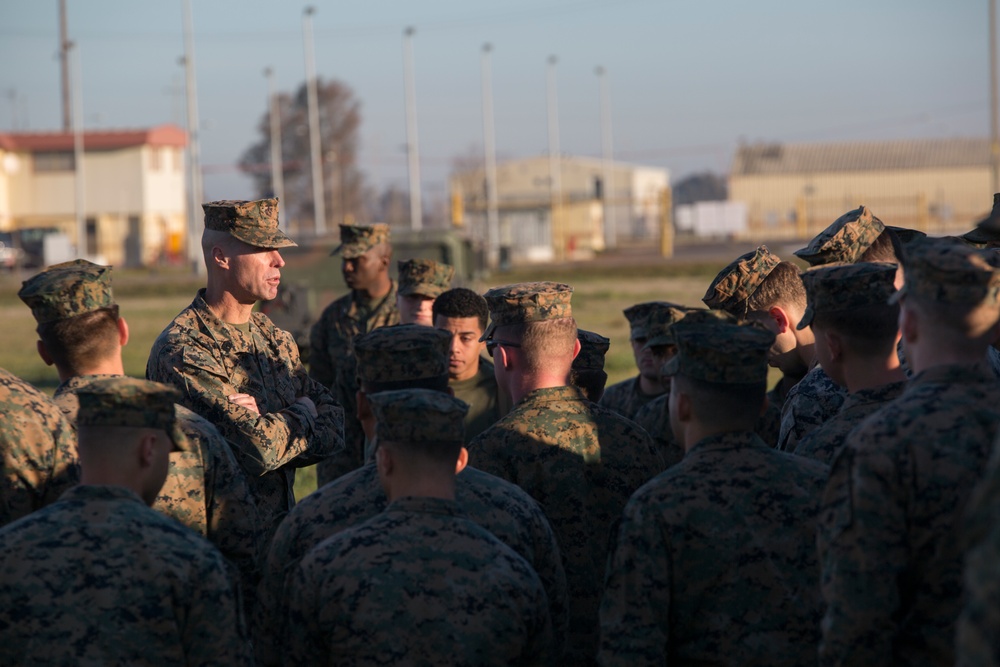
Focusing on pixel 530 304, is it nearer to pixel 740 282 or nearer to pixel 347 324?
pixel 740 282

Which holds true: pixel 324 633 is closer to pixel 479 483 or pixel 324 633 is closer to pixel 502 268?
pixel 479 483

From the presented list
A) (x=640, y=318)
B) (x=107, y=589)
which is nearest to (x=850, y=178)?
(x=640, y=318)

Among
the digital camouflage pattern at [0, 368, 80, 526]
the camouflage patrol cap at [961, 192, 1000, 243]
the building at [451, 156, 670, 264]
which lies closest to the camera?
the digital camouflage pattern at [0, 368, 80, 526]

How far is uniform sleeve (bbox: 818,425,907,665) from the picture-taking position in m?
2.97

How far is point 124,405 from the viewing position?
3346mm

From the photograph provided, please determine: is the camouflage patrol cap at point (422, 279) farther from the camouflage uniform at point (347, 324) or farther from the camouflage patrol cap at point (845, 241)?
the camouflage patrol cap at point (845, 241)

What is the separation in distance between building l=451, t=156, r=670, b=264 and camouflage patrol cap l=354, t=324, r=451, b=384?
44.5 m

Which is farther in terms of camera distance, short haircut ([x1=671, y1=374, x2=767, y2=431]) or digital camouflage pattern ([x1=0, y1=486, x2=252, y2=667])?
short haircut ([x1=671, y1=374, x2=767, y2=431])

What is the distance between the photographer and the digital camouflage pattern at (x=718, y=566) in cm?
338

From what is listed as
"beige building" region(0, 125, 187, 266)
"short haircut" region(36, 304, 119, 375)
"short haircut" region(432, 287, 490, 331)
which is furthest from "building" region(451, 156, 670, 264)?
"short haircut" region(36, 304, 119, 375)

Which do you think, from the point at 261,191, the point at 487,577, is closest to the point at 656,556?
the point at 487,577

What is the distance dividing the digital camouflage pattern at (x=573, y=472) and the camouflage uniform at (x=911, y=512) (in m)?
1.47

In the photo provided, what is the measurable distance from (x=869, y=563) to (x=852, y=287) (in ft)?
3.80

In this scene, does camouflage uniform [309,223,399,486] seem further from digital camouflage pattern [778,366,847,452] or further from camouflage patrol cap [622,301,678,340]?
digital camouflage pattern [778,366,847,452]
